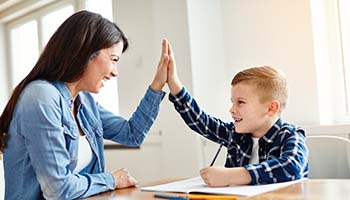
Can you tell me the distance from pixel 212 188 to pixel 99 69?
46cm

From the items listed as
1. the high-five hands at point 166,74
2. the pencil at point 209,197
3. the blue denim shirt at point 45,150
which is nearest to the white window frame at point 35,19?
the high-five hands at point 166,74

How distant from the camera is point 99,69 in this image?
1.24 meters

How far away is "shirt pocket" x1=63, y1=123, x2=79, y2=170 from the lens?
3.66 ft

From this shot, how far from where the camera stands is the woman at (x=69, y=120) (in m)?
1.05

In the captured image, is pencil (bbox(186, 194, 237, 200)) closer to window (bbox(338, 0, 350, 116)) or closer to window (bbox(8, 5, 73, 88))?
window (bbox(338, 0, 350, 116))

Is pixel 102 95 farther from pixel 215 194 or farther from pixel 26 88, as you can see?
pixel 215 194

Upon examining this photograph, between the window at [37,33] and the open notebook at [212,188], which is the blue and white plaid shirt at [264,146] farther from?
the window at [37,33]

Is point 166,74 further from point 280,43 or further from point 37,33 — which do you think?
point 37,33

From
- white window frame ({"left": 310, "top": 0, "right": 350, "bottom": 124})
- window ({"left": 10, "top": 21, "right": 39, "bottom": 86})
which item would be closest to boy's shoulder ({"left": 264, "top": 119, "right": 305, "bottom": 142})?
white window frame ({"left": 310, "top": 0, "right": 350, "bottom": 124})

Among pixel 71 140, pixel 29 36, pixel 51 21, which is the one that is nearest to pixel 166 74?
pixel 71 140

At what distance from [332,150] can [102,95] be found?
6.15ft

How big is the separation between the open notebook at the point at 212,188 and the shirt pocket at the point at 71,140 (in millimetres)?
192

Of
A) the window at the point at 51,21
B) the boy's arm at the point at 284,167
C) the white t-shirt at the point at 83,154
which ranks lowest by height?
the boy's arm at the point at 284,167

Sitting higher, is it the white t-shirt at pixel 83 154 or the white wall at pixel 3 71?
the white wall at pixel 3 71
